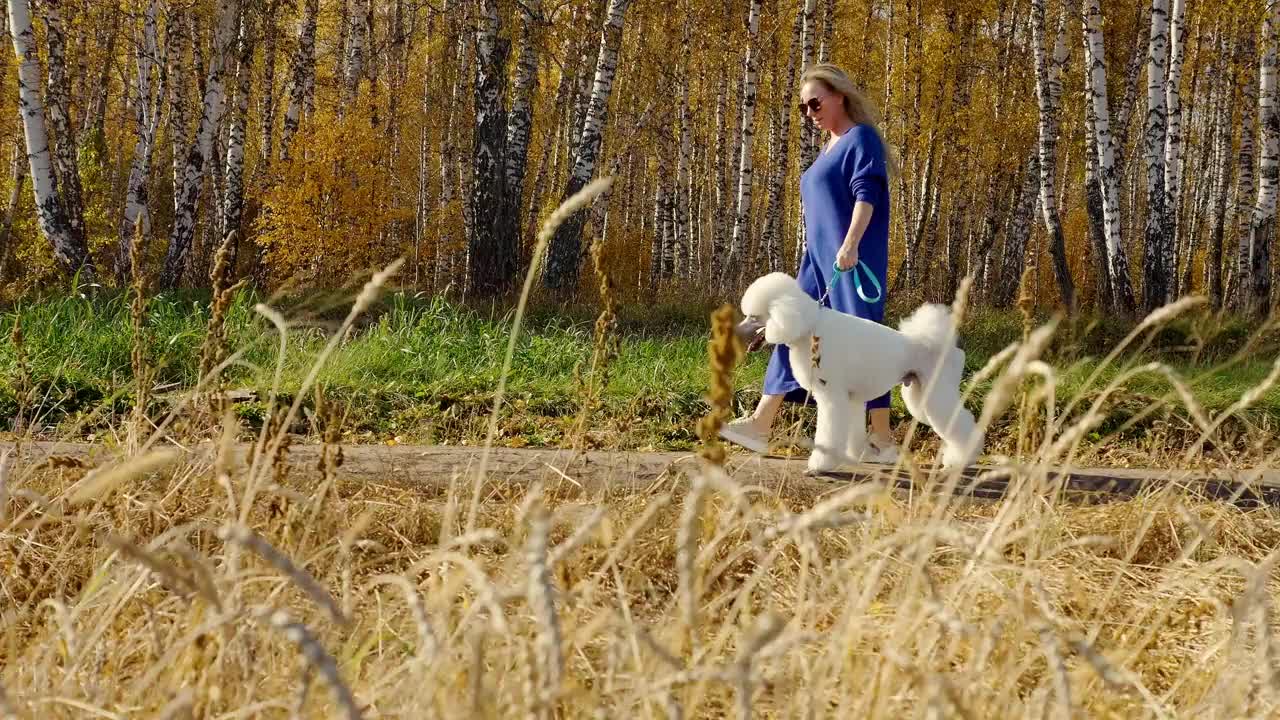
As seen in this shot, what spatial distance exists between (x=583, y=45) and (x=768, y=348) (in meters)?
9.70

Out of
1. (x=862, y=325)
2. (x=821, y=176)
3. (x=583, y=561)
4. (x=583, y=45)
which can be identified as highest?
(x=583, y=45)

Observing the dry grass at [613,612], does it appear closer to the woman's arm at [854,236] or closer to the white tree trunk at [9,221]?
the woman's arm at [854,236]

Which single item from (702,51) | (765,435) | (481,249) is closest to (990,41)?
(702,51)

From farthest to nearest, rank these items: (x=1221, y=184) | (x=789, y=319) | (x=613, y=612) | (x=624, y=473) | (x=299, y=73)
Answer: (x=1221, y=184) → (x=299, y=73) → (x=789, y=319) → (x=624, y=473) → (x=613, y=612)

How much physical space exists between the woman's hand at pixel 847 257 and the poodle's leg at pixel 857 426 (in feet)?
2.73

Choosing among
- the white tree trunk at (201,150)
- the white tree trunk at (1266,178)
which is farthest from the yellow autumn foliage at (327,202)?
the white tree trunk at (1266,178)

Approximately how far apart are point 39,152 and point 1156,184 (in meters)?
12.1

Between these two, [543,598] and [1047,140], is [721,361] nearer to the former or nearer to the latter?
[543,598]

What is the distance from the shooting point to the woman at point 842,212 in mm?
5105

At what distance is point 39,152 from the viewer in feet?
32.4

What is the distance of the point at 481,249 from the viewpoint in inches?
452

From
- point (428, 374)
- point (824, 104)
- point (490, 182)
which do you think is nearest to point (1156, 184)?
point (490, 182)

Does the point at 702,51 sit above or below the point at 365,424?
above

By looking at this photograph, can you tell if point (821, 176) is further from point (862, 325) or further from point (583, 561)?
point (583, 561)
